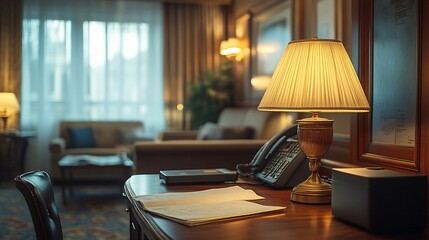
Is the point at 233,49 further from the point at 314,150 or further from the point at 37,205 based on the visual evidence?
the point at 37,205

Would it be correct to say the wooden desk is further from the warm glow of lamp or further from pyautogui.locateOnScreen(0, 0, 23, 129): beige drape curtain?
pyautogui.locateOnScreen(0, 0, 23, 129): beige drape curtain

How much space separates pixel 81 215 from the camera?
177 inches

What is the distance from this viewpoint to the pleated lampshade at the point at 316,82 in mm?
1434

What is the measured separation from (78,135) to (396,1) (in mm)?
5249

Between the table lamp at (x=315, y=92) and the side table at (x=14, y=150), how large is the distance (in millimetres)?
5179

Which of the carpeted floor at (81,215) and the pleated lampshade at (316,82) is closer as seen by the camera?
the pleated lampshade at (316,82)

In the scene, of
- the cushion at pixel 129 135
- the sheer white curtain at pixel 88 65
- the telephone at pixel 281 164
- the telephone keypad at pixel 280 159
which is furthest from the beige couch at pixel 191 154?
the sheer white curtain at pixel 88 65

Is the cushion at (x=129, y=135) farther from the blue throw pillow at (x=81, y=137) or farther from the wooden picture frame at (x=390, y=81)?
the wooden picture frame at (x=390, y=81)

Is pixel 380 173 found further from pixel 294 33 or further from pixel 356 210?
pixel 294 33

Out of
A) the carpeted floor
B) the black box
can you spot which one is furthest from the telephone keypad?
the carpeted floor

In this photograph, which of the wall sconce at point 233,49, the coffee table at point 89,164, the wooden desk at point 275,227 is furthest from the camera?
the wall sconce at point 233,49

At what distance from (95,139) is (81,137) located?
0.20 metres

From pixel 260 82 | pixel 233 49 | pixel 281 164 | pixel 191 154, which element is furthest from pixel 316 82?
pixel 233 49

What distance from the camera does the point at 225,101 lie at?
6547 millimetres
